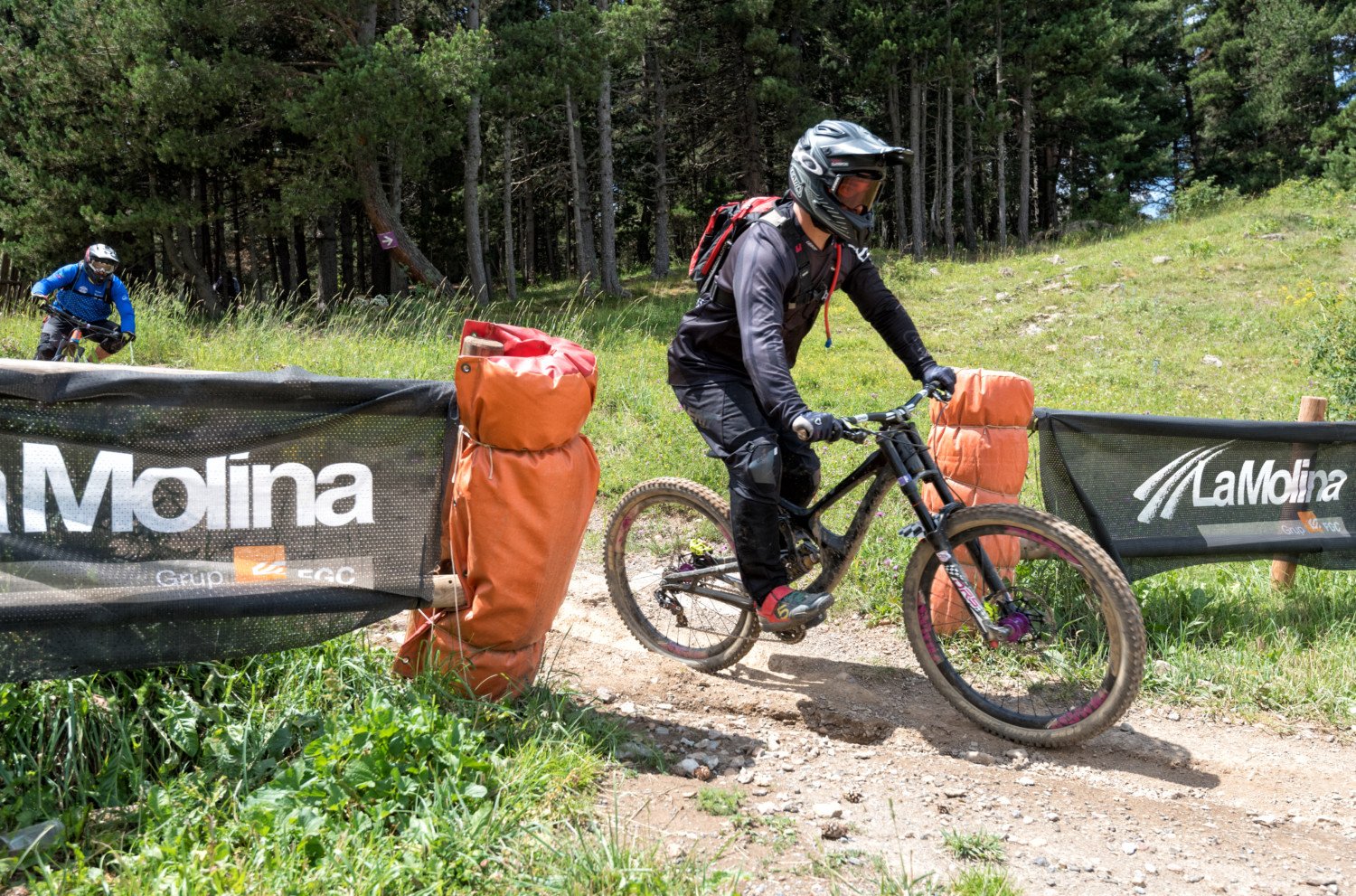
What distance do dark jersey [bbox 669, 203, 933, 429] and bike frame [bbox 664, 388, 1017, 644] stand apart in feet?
1.26

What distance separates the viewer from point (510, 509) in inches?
133

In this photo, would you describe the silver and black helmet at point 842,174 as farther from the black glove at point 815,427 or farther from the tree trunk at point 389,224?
the tree trunk at point 389,224

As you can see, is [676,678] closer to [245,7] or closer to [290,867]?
[290,867]

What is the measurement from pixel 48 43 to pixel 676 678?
1985 centimetres

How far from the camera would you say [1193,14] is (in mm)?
43250

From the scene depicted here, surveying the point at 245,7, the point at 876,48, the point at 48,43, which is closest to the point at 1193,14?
the point at 876,48

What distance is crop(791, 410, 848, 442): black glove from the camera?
11.3 ft

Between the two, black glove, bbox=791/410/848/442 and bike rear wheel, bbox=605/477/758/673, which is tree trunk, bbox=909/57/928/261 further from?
black glove, bbox=791/410/848/442

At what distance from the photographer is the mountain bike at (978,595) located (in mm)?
3457

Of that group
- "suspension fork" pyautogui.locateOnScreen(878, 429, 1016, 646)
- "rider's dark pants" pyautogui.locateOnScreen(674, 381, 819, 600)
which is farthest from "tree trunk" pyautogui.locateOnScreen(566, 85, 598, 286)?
"suspension fork" pyautogui.locateOnScreen(878, 429, 1016, 646)

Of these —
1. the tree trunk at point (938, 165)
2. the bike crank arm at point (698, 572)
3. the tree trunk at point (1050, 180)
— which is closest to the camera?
the bike crank arm at point (698, 572)

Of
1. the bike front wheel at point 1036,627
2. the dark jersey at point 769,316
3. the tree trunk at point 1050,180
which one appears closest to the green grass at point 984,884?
the bike front wheel at point 1036,627

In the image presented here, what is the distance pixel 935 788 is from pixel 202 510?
110 inches

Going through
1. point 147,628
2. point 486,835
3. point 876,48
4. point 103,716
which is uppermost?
point 876,48
